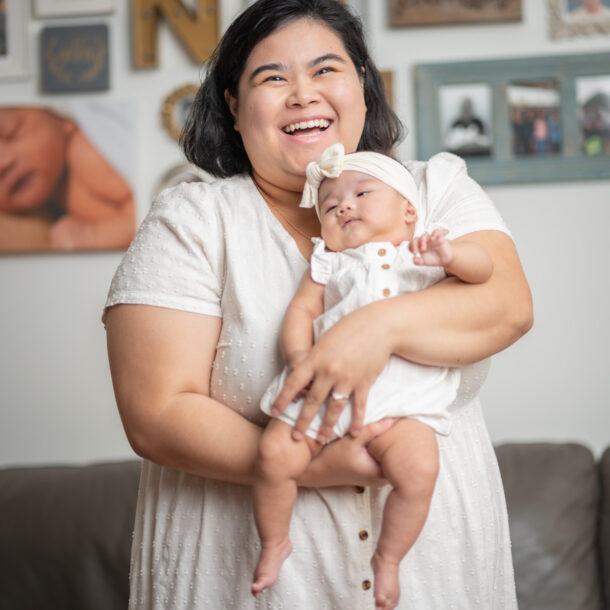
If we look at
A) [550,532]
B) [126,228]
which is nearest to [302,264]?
[550,532]

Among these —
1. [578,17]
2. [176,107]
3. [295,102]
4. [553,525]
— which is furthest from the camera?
[176,107]

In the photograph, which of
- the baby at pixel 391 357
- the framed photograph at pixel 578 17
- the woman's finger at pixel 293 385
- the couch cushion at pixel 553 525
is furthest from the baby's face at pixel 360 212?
the framed photograph at pixel 578 17

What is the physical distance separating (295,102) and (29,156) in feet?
6.33

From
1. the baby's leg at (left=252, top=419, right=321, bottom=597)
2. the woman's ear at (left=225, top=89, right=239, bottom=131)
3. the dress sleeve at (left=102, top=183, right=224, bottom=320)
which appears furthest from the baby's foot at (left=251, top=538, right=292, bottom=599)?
the woman's ear at (left=225, top=89, right=239, bottom=131)

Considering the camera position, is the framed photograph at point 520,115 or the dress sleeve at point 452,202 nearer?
the dress sleeve at point 452,202

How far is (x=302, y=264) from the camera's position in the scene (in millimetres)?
1285

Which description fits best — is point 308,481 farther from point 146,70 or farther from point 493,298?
point 146,70

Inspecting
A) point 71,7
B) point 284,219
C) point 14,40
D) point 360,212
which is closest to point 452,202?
point 360,212

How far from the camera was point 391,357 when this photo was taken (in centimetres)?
113

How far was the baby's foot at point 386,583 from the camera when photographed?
3.38 ft

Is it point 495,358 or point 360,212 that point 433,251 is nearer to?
point 360,212

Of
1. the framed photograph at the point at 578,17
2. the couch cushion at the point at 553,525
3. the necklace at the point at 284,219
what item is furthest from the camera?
the framed photograph at the point at 578,17

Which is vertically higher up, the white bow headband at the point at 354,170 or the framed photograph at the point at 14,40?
the framed photograph at the point at 14,40

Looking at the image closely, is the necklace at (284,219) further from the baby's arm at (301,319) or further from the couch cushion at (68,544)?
the couch cushion at (68,544)
